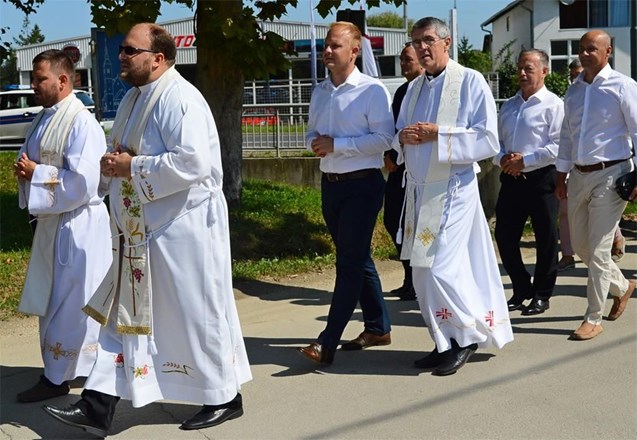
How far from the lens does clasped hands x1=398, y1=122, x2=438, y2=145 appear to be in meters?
5.93

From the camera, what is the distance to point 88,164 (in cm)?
560

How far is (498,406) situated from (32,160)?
3118 mm

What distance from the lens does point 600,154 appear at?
22.2 feet

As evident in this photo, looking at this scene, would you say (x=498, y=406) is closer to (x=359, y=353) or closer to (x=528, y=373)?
(x=528, y=373)

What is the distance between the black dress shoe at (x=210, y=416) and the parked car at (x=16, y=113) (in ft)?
65.8

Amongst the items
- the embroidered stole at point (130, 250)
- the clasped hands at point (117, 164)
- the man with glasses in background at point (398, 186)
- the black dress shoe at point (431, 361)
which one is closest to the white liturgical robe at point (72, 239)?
the embroidered stole at point (130, 250)

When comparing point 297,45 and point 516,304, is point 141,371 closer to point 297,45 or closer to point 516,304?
point 516,304

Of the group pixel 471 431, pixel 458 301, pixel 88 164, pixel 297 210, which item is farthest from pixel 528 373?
pixel 297 210

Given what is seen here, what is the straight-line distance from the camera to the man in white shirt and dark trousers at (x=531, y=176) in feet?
24.8

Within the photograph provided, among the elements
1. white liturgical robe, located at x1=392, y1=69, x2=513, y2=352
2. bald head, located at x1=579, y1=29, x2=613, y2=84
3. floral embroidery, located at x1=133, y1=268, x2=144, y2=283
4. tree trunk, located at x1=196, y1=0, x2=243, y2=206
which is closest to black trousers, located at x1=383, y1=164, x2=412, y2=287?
bald head, located at x1=579, y1=29, x2=613, y2=84

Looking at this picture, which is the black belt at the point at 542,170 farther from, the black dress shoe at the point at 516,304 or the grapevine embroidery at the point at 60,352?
the grapevine embroidery at the point at 60,352

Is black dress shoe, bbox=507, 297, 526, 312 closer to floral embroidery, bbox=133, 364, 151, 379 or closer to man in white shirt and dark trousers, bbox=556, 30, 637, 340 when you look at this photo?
man in white shirt and dark trousers, bbox=556, 30, 637, 340

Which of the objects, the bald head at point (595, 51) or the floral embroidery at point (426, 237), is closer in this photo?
the floral embroidery at point (426, 237)

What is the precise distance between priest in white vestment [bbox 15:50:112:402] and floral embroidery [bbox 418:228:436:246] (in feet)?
6.41
